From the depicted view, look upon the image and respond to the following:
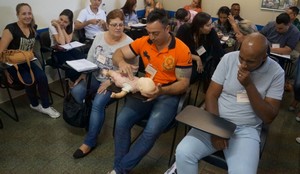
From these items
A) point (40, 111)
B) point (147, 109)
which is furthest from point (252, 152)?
point (40, 111)

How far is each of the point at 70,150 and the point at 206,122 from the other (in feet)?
4.62

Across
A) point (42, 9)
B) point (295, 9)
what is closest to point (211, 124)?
point (42, 9)

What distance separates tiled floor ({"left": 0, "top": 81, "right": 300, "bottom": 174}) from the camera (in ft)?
6.85

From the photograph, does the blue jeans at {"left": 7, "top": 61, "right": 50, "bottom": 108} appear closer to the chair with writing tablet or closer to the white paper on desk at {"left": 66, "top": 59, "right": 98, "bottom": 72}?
the white paper on desk at {"left": 66, "top": 59, "right": 98, "bottom": 72}

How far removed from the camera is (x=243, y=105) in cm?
163

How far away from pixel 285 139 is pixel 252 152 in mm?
1389

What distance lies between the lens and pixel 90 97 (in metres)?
2.32

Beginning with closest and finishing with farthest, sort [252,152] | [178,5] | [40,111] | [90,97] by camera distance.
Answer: [252,152]
[90,97]
[40,111]
[178,5]

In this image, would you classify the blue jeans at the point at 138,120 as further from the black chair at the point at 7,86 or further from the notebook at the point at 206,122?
the black chair at the point at 7,86

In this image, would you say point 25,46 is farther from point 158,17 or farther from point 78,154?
point 158,17

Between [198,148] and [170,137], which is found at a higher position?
[198,148]

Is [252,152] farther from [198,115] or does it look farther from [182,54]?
[182,54]

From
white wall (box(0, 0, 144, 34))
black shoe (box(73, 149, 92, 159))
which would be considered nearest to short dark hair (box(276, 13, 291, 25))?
white wall (box(0, 0, 144, 34))

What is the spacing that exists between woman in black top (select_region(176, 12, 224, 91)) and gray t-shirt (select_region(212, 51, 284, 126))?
1066 millimetres
